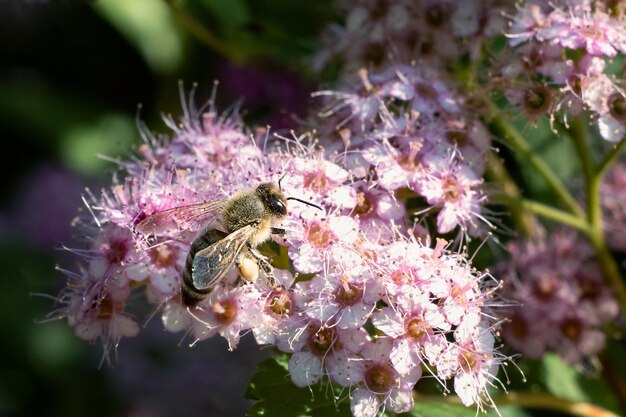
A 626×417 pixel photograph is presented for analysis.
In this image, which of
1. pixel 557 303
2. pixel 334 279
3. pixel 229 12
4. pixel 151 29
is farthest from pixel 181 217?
pixel 151 29

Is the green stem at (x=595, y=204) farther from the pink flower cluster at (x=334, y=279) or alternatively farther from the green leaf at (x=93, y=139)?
the green leaf at (x=93, y=139)

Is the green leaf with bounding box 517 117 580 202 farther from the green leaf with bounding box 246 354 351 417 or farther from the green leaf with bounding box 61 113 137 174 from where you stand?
Answer: the green leaf with bounding box 61 113 137 174

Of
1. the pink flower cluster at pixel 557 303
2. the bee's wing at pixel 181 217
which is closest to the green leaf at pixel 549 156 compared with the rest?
the pink flower cluster at pixel 557 303

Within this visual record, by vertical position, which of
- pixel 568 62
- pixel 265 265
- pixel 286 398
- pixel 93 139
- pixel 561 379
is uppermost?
pixel 568 62

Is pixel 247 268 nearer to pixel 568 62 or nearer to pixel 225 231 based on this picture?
pixel 225 231

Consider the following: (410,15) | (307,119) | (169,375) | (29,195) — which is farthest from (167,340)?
(410,15)

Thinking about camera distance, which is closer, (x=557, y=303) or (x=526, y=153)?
(x=526, y=153)

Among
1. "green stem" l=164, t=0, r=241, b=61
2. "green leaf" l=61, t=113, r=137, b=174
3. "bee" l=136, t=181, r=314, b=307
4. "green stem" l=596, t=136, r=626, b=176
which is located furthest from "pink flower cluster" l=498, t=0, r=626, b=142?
A: "green leaf" l=61, t=113, r=137, b=174
